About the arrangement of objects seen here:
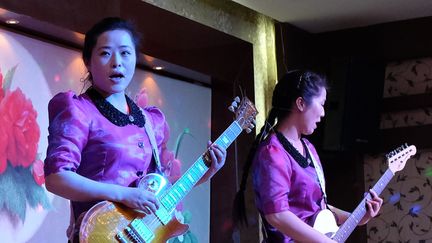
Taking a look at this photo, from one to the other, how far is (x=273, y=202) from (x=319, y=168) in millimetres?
253

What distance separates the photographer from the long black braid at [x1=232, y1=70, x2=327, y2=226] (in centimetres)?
231

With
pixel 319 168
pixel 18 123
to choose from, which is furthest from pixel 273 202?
pixel 18 123

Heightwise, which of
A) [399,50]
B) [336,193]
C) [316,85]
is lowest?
[336,193]

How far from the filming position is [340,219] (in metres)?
2.37

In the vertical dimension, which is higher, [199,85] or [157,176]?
[199,85]

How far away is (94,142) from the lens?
5.42 ft

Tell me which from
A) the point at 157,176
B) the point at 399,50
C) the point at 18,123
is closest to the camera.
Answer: the point at 157,176

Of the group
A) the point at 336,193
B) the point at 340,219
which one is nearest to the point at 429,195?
the point at 336,193

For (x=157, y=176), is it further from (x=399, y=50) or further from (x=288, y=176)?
(x=399, y=50)

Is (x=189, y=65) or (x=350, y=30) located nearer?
(x=189, y=65)

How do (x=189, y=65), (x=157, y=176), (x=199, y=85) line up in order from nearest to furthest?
(x=157, y=176), (x=189, y=65), (x=199, y=85)

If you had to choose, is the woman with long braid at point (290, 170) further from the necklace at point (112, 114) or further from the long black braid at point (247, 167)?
the necklace at point (112, 114)

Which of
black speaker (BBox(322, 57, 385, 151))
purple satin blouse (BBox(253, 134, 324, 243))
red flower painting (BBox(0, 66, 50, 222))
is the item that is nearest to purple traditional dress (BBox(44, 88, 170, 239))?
purple satin blouse (BBox(253, 134, 324, 243))

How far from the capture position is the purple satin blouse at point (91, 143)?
161 centimetres
